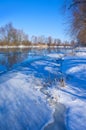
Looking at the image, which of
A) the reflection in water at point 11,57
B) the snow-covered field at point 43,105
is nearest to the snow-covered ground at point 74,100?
the snow-covered field at point 43,105

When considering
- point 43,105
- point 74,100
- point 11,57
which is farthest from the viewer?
point 11,57

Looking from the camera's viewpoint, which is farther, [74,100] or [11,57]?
[11,57]

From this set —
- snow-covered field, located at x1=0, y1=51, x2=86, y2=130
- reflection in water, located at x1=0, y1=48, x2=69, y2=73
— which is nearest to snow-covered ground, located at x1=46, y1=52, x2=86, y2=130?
snow-covered field, located at x1=0, y1=51, x2=86, y2=130

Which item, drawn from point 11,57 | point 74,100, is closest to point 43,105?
point 74,100

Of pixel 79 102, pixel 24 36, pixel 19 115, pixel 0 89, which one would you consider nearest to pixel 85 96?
pixel 79 102

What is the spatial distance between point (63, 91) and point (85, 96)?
3.28 ft

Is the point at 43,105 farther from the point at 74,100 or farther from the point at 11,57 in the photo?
the point at 11,57

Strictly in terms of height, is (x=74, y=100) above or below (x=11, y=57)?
above

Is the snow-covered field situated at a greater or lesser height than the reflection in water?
greater

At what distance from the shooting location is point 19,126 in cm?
498

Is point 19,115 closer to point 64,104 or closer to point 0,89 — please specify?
point 64,104

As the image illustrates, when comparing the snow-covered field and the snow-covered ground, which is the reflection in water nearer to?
the snow-covered field

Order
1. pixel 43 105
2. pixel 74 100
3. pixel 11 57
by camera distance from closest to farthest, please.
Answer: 1. pixel 43 105
2. pixel 74 100
3. pixel 11 57

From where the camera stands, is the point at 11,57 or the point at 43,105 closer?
the point at 43,105
